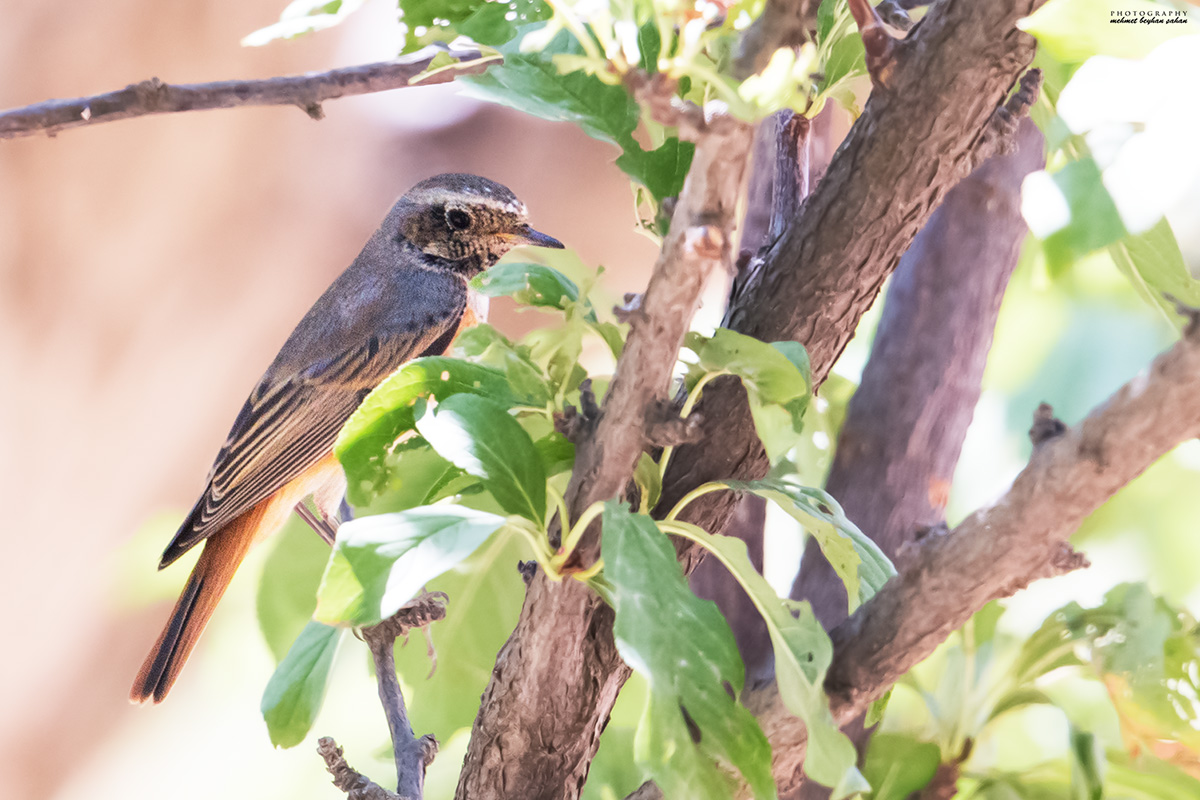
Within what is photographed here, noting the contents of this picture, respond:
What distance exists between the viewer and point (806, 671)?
455mm

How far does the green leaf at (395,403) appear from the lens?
0.50m

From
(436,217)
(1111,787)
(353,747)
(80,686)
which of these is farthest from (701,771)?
(80,686)

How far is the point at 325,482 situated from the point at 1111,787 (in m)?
0.84

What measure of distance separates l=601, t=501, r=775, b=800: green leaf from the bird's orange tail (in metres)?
0.69

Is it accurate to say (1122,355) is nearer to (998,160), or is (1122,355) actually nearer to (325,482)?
(998,160)

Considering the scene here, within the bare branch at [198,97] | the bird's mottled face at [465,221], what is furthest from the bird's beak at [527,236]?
the bare branch at [198,97]

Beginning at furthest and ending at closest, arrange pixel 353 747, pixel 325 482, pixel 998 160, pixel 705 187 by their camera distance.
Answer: pixel 353 747
pixel 325 482
pixel 998 160
pixel 705 187

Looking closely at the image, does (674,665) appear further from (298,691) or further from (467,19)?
(467,19)

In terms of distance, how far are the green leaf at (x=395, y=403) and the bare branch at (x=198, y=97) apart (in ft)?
0.97

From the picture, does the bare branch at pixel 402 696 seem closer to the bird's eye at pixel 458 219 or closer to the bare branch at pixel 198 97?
the bare branch at pixel 198 97

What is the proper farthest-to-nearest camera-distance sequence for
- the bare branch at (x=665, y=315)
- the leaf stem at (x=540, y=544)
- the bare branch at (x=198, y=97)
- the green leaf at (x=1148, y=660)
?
the bare branch at (x=198, y=97)
the green leaf at (x=1148, y=660)
the leaf stem at (x=540, y=544)
the bare branch at (x=665, y=315)

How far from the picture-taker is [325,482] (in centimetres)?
115

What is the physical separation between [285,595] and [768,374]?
2.04 ft

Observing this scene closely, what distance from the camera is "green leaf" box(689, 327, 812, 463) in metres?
0.45
